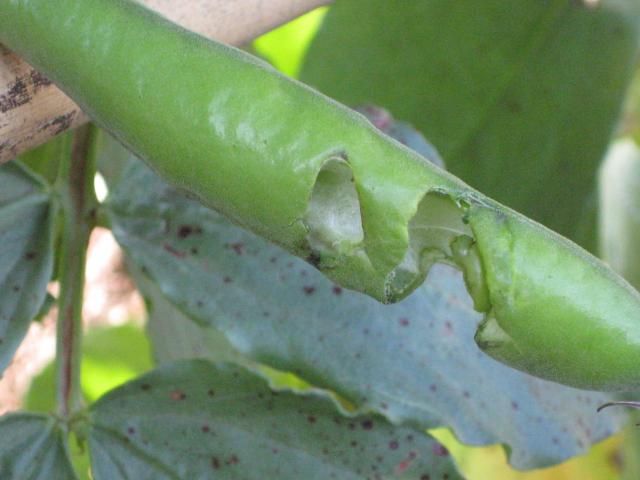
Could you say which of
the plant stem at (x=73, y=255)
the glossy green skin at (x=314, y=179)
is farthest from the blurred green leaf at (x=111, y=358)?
the glossy green skin at (x=314, y=179)

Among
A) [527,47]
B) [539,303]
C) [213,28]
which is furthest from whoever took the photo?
[527,47]

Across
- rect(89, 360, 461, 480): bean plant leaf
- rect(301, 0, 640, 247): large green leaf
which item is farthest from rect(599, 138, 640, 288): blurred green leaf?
rect(89, 360, 461, 480): bean plant leaf

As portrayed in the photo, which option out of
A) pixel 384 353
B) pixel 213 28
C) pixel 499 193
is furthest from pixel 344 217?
pixel 499 193

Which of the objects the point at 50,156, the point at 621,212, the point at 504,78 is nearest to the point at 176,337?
the point at 50,156

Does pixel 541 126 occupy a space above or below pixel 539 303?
above

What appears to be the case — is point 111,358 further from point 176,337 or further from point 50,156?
point 50,156

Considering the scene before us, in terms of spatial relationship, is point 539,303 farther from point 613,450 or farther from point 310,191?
point 613,450
